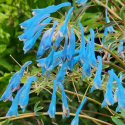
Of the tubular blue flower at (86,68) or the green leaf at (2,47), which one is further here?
the green leaf at (2,47)

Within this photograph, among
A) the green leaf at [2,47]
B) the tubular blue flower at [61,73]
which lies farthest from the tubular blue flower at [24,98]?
the green leaf at [2,47]

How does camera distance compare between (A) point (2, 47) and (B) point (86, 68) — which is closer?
(B) point (86, 68)

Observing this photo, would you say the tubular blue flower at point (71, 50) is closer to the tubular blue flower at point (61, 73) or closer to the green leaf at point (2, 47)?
the tubular blue flower at point (61, 73)

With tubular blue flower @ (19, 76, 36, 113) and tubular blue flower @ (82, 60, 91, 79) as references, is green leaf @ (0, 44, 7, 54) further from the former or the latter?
tubular blue flower @ (82, 60, 91, 79)

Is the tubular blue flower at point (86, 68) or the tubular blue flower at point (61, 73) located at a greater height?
the tubular blue flower at point (61, 73)

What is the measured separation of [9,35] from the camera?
1433mm

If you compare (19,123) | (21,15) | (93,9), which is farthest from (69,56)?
(93,9)

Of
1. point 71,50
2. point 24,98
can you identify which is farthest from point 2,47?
point 71,50

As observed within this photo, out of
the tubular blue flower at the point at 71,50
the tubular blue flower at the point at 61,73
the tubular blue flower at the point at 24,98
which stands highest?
the tubular blue flower at the point at 71,50

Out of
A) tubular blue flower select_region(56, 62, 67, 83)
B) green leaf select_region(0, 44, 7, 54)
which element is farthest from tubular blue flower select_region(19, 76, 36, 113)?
green leaf select_region(0, 44, 7, 54)

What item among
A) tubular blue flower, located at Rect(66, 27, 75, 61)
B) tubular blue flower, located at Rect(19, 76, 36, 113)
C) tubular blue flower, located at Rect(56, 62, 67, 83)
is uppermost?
tubular blue flower, located at Rect(66, 27, 75, 61)

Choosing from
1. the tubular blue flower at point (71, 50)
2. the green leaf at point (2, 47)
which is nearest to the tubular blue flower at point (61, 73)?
the tubular blue flower at point (71, 50)

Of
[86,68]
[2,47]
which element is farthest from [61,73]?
[2,47]

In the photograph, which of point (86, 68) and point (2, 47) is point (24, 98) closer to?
point (86, 68)
